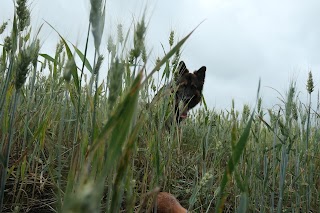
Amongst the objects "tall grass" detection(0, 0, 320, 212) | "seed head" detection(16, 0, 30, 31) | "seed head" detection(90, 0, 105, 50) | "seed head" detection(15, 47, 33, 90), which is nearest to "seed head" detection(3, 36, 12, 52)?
"tall grass" detection(0, 0, 320, 212)

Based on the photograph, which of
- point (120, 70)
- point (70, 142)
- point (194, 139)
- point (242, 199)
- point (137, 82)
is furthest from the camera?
point (194, 139)

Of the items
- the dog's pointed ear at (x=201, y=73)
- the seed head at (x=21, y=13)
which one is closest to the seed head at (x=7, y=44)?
the seed head at (x=21, y=13)

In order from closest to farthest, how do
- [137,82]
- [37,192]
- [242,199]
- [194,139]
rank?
[137,82], [242,199], [37,192], [194,139]

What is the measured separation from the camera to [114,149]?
1.65 feet

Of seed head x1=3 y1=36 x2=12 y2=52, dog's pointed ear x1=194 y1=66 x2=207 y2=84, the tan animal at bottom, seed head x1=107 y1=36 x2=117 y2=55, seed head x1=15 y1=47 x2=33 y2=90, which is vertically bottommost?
the tan animal at bottom

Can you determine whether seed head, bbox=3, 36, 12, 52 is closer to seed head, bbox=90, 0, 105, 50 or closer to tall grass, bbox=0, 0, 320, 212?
tall grass, bbox=0, 0, 320, 212

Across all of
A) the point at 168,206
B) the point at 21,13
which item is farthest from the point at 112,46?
the point at 168,206

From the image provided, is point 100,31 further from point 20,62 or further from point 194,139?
point 194,139

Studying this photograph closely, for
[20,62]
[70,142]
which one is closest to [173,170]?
[70,142]

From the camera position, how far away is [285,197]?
194cm

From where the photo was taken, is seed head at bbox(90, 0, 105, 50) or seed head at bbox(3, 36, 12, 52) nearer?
seed head at bbox(90, 0, 105, 50)

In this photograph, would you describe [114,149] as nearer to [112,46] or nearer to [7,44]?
[112,46]

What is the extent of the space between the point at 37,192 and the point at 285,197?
1.26 meters

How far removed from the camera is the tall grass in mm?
513
